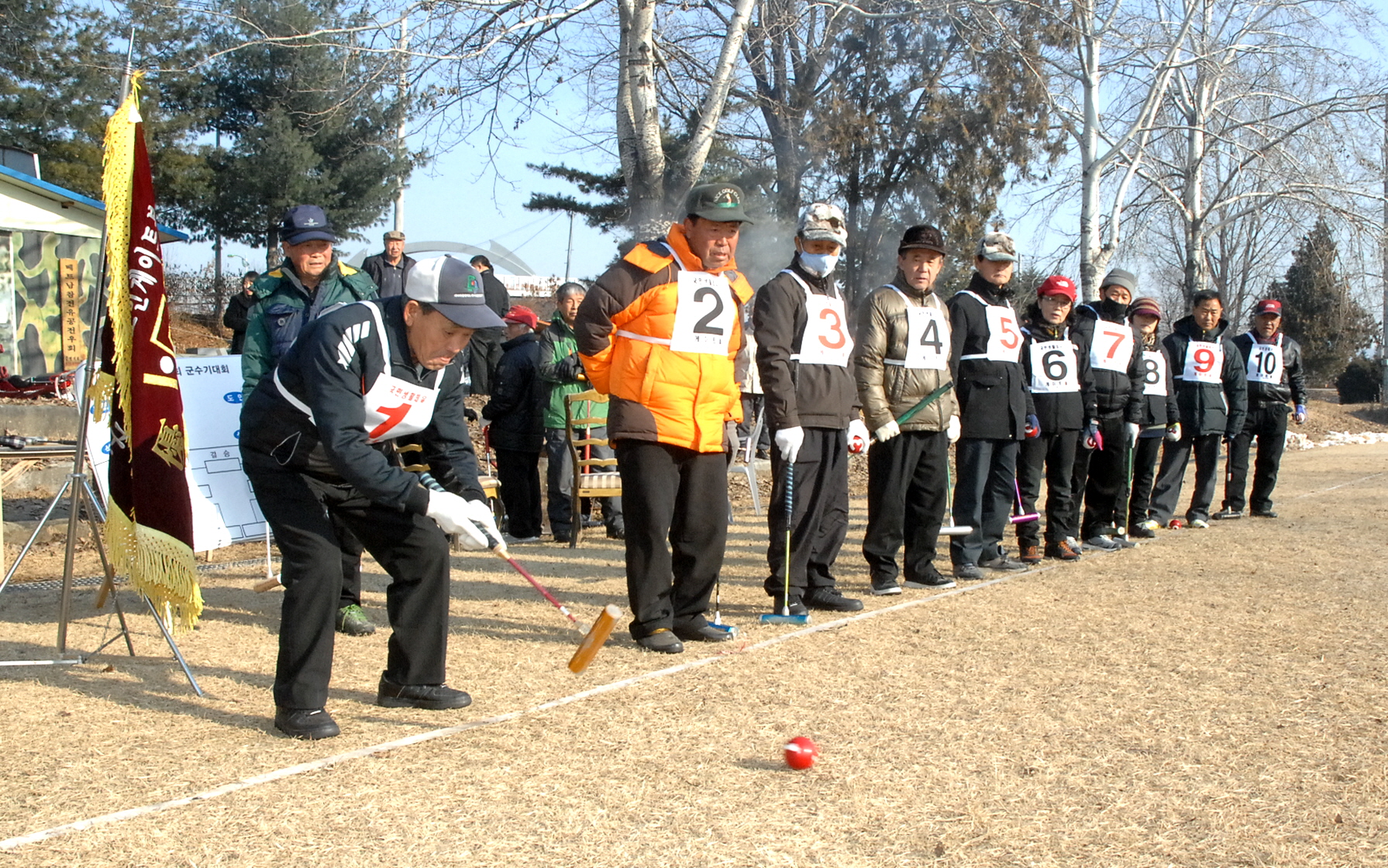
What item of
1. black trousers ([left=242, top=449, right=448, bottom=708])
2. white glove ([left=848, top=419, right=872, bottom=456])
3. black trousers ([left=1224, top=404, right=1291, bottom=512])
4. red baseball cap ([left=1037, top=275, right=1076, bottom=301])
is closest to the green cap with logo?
white glove ([left=848, top=419, right=872, bottom=456])

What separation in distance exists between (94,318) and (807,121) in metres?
19.6

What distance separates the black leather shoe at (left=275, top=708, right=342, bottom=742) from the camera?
4.26 m

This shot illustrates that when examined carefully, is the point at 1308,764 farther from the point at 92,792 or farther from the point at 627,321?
the point at 92,792

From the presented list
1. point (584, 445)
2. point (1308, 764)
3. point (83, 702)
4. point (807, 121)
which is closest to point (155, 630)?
point (83, 702)

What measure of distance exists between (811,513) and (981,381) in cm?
179

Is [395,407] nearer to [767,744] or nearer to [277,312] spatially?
[767,744]

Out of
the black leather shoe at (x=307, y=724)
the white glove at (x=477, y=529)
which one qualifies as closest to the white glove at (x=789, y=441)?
the white glove at (x=477, y=529)

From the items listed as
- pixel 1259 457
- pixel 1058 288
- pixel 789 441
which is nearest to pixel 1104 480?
pixel 1058 288

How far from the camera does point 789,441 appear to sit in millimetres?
6117

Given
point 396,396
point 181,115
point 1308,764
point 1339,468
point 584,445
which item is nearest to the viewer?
point 1308,764

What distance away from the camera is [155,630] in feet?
20.6

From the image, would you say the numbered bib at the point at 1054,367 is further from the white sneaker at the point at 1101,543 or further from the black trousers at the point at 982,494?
the white sneaker at the point at 1101,543

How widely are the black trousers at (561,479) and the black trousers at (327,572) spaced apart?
4899mm

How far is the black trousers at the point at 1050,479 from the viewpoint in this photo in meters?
8.52
